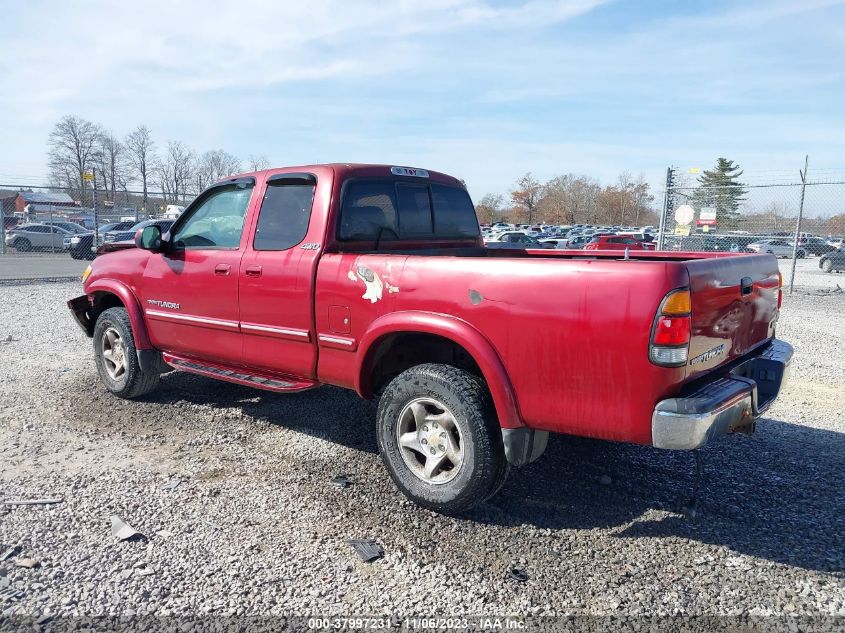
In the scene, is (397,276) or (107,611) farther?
(397,276)

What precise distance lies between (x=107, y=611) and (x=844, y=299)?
15577 mm

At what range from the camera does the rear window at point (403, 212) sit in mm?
4266

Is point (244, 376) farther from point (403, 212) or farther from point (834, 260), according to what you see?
point (834, 260)

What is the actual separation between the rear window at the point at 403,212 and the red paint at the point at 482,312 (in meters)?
0.08

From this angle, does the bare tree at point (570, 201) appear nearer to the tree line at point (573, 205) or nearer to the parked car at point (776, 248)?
the tree line at point (573, 205)

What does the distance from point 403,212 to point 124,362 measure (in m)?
2.89

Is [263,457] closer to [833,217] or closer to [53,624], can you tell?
[53,624]

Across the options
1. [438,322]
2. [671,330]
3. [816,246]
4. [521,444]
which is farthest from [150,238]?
[816,246]

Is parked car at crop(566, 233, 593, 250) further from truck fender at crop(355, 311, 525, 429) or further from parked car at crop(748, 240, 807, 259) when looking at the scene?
truck fender at crop(355, 311, 525, 429)

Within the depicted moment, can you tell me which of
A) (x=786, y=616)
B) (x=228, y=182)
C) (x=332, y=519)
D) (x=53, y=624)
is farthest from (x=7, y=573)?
(x=786, y=616)

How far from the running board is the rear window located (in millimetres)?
1045

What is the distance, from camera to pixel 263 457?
438 cm

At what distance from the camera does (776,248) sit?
2920 cm

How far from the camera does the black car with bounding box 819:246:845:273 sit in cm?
2191
